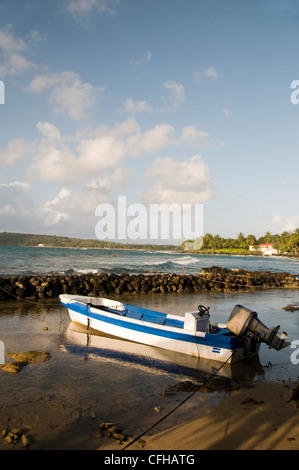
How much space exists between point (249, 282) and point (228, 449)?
87.7 ft

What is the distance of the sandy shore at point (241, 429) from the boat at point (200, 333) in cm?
220

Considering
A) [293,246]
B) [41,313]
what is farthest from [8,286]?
[293,246]

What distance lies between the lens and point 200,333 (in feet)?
30.4

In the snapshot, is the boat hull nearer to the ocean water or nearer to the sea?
the sea

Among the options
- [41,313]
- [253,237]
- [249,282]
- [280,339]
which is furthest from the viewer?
[253,237]

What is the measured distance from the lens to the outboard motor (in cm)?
869

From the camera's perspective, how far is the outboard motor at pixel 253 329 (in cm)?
869

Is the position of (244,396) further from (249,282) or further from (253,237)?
(253,237)

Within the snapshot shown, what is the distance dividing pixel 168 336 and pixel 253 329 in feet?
8.02

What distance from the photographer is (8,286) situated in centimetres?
1819

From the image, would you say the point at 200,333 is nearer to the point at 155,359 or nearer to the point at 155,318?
the point at 155,359

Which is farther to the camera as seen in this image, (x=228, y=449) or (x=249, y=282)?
(x=249, y=282)

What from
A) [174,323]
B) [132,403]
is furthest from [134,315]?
[132,403]

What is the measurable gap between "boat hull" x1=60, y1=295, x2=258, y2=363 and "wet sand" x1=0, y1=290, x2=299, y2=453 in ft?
1.44
